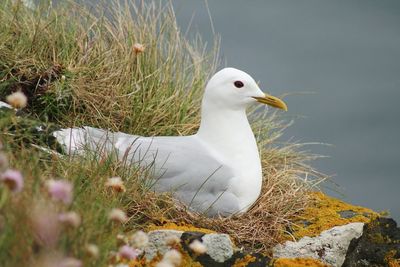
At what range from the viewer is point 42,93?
789cm

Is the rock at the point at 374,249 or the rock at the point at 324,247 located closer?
the rock at the point at 324,247

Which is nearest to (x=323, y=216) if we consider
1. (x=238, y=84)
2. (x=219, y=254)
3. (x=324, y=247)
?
(x=324, y=247)

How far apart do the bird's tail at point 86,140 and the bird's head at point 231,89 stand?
0.94 m

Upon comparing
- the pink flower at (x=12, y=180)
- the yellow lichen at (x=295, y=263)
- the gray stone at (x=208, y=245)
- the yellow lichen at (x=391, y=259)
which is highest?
the yellow lichen at (x=391, y=259)

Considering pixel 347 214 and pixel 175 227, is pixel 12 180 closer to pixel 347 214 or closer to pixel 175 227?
pixel 175 227

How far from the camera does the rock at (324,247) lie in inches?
252

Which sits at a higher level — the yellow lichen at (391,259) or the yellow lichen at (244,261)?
the yellow lichen at (391,259)

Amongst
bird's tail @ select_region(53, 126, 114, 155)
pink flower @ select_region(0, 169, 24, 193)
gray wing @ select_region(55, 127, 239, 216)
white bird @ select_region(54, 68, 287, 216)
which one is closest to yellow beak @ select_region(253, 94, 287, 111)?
white bird @ select_region(54, 68, 287, 216)

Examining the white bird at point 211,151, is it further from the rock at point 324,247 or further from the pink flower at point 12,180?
the pink flower at point 12,180

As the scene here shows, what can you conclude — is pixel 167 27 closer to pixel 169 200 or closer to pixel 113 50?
pixel 113 50

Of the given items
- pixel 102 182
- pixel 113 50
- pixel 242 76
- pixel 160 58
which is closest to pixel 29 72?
pixel 113 50

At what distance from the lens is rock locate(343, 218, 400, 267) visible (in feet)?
21.4

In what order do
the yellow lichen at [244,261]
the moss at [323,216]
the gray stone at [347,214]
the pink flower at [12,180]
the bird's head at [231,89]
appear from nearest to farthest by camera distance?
the pink flower at [12,180] < the yellow lichen at [244,261] < the moss at [323,216] < the bird's head at [231,89] < the gray stone at [347,214]

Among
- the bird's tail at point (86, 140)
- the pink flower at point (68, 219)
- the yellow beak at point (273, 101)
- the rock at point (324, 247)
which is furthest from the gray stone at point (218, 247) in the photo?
the pink flower at point (68, 219)
